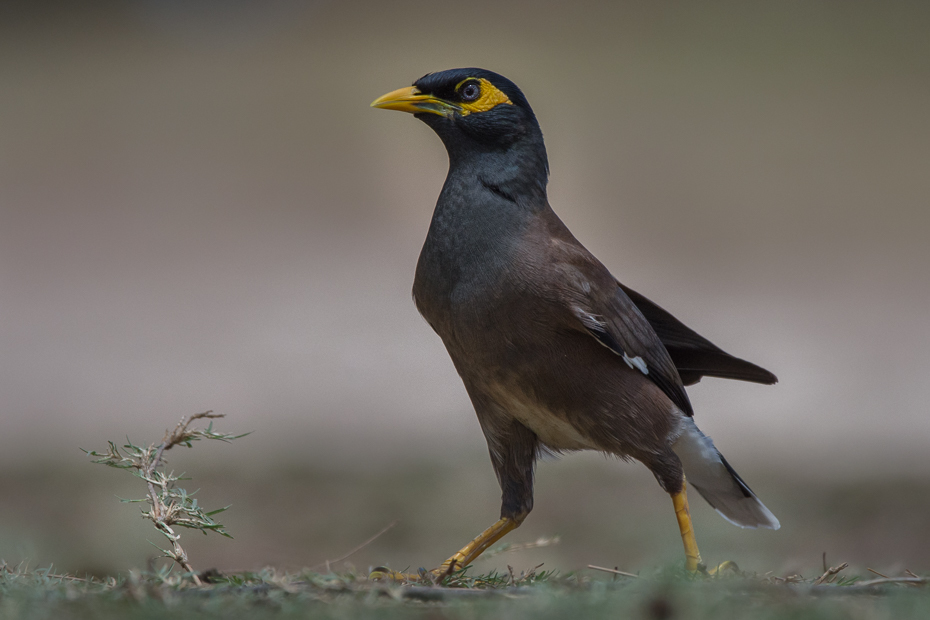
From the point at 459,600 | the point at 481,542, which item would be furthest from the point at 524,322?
the point at 459,600

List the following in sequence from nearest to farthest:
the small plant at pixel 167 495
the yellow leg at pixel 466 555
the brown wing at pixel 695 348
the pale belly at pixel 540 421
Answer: the small plant at pixel 167 495
the yellow leg at pixel 466 555
the pale belly at pixel 540 421
the brown wing at pixel 695 348

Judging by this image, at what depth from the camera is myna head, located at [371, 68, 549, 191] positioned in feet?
12.7

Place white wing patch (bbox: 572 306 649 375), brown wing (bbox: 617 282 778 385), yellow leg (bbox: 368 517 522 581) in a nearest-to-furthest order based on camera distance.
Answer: yellow leg (bbox: 368 517 522 581) → white wing patch (bbox: 572 306 649 375) → brown wing (bbox: 617 282 778 385)

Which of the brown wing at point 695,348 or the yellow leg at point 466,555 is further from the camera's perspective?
the brown wing at point 695,348

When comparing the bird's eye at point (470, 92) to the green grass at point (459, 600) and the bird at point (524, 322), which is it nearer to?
the bird at point (524, 322)

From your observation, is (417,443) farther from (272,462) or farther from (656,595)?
(656,595)

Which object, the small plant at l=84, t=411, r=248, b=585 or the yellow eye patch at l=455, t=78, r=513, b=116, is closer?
the small plant at l=84, t=411, r=248, b=585

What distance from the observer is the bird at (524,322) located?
3465mm

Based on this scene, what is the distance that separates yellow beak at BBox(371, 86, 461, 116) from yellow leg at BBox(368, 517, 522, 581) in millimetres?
1745

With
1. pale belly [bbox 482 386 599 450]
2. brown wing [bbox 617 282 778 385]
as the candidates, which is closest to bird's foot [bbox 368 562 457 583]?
pale belly [bbox 482 386 599 450]

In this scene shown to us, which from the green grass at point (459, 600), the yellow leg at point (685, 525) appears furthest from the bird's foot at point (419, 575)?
the yellow leg at point (685, 525)

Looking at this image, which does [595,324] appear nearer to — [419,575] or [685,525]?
[685,525]

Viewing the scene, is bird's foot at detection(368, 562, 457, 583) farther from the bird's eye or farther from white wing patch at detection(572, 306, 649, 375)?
the bird's eye

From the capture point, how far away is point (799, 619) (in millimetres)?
1981
